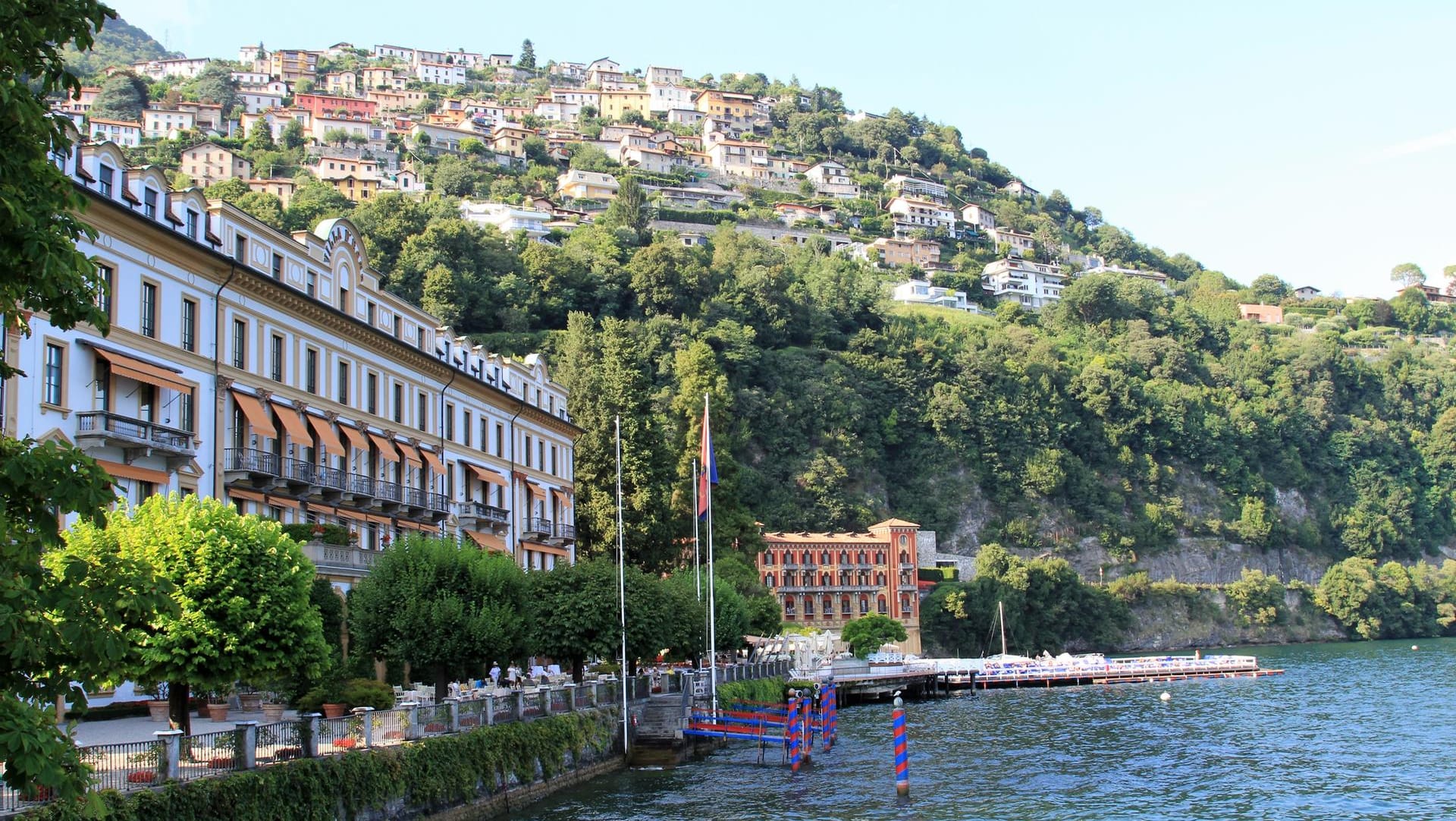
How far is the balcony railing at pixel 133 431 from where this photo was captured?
113ft

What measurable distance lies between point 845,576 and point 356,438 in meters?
86.1

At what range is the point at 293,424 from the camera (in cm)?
4462

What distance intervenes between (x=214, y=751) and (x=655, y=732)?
75.9 feet

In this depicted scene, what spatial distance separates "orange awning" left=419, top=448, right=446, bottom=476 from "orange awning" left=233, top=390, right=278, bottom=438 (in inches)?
487

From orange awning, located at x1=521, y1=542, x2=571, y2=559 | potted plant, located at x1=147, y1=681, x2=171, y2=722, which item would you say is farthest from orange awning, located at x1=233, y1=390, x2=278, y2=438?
orange awning, located at x1=521, y1=542, x2=571, y2=559

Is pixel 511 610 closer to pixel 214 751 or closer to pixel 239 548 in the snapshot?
pixel 239 548

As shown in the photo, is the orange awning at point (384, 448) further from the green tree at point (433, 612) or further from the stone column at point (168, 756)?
the stone column at point (168, 756)

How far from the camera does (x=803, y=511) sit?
442 feet

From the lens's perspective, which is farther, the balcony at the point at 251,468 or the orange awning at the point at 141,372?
the balcony at the point at 251,468

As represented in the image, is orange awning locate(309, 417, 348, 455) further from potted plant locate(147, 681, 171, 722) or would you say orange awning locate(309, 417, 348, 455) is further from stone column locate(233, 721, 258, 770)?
stone column locate(233, 721, 258, 770)

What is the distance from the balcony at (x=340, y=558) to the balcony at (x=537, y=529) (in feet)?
68.9

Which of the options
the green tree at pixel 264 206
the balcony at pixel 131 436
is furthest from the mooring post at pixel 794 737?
the green tree at pixel 264 206

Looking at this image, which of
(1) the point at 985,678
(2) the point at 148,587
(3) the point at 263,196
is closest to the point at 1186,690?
(1) the point at 985,678

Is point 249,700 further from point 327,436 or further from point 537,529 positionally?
point 537,529
